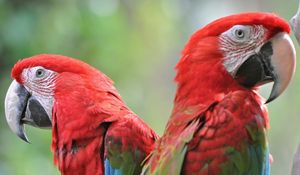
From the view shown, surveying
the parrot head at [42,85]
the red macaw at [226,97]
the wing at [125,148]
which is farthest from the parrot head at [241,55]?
the parrot head at [42,85]

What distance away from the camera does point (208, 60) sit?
2.32 m

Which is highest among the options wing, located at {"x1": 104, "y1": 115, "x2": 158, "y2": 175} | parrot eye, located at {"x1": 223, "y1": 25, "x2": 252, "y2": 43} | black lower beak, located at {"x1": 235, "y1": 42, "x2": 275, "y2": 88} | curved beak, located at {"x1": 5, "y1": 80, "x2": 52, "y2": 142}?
parrot eye, located at {"x1": 223, "y1": 25, "x2": 252, "y2": 43}

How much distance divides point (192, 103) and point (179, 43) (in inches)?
144

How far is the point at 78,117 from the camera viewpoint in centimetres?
247

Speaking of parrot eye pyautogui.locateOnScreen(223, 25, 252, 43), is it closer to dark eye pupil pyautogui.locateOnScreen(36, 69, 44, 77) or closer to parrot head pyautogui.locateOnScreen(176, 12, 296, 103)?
parrot head pyautogui.locateOnScreen(176, 12, 296, 103)

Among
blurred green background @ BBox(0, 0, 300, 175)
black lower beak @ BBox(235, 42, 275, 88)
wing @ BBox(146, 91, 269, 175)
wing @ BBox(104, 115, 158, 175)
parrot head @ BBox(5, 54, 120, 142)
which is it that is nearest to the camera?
wing @ BBox(146, 91, 269, 175)

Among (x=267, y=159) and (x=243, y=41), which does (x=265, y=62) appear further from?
(x=267, y=159)

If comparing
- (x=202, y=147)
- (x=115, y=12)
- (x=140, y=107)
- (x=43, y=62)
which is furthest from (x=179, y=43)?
(x=202, y=147)

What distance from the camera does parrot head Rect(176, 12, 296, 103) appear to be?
2.23 meters

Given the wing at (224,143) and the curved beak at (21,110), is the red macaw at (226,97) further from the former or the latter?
the curved beak at (21,110)

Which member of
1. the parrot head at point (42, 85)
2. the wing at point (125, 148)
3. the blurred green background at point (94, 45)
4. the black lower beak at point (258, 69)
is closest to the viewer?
the black lower beak at point (258, 69)

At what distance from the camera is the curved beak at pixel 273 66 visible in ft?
7.28

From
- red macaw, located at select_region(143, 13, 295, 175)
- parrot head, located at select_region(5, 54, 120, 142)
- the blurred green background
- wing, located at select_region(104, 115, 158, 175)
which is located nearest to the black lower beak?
red macaw, located at select_region(143, 13, 295, 175)

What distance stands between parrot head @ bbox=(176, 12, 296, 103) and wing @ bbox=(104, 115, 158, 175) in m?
0.19
